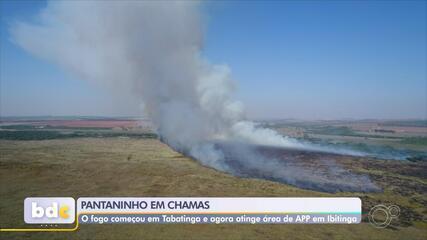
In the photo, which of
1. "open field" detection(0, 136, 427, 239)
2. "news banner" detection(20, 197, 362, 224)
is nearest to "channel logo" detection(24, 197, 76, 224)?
"news banner" detection(20, 197, 362, 224)

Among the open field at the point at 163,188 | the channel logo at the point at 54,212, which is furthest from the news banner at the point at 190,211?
the open field at the point at 163,188

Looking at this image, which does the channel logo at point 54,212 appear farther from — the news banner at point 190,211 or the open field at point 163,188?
the open field at point 163,188

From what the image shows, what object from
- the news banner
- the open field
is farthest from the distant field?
the news banner

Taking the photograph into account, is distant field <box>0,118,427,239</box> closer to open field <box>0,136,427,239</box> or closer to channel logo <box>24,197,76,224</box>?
open field <box>0,136,427,239</box>

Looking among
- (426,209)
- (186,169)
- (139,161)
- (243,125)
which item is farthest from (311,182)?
(243,125)

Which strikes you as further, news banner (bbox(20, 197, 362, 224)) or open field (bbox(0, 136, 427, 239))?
news banner (bbox(20, 197, 362, 224))

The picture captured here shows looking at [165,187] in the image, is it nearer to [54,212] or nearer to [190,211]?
[190,211]

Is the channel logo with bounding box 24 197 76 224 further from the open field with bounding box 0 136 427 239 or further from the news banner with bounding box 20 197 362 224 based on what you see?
the open field with bounding box 0 136 427 239

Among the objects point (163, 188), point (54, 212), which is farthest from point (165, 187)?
point (54, 212)
